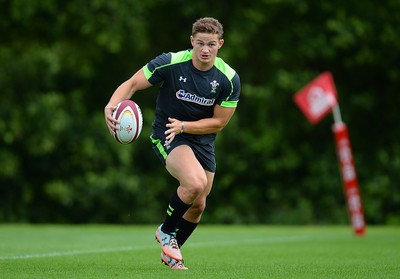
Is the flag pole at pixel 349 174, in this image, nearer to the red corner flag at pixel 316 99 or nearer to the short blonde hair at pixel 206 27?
the red corner flag at pixel 316 99

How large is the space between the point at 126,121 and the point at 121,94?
0.28 metres

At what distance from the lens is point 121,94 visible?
7371mm

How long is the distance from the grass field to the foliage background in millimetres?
8163

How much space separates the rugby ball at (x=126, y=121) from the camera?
7.19 meters

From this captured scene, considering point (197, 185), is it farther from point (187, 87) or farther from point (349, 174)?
point (349, 174)

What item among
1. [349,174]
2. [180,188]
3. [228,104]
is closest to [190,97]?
[228,104]

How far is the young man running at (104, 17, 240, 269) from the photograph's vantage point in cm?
732

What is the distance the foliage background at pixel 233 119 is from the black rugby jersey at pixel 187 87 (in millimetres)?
12949

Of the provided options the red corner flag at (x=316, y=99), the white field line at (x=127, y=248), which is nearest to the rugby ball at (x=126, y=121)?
the white field line at (x=127, y=248)

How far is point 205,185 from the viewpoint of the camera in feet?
24.1

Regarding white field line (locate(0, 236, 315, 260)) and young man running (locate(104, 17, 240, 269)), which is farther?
white field line (locate(0, 236, 315, 260))

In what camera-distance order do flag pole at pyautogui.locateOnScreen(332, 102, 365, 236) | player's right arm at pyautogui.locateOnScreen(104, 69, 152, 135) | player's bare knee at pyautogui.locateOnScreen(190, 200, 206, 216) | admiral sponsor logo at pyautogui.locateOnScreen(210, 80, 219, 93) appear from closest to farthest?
player's right arm at pyautogui.locateOnScreen(104, 69, 152, 135) → admiral sponsor logo at pyautogui.locateOnScreen(210, 80, 219, 93) → player's bare knee at pyautogui.locateOnScreen(190, 200, 206, 216) → flag pole at pyautogui.locateOnScreen(332, 102, 365, 236)

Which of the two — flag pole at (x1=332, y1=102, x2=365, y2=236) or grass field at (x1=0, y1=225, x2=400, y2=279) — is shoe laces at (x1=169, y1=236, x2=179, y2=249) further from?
flag pole at (x1=332, y1=102, x2=365, y2=236)

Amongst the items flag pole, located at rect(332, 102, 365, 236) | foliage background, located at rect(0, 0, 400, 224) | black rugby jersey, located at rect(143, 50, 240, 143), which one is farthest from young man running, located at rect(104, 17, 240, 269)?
foliage background, located at rect(0, 0, 400, 224)
